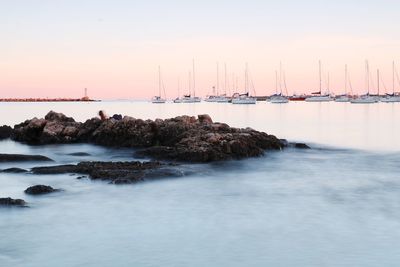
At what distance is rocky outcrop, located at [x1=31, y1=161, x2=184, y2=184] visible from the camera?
15570 millimetres

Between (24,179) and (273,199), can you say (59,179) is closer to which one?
(24,179)

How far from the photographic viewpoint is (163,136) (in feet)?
81.8

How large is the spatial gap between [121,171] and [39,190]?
3.10 meters

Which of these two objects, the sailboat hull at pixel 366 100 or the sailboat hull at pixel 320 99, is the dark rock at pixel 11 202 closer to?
the sailboat hull at pixel 366 100

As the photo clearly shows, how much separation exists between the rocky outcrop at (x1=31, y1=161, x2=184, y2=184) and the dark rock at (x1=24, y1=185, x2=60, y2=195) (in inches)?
76.0

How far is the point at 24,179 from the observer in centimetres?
1583

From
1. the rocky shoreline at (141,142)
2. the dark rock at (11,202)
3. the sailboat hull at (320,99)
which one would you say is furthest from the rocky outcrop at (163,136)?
the sailboat hull at (320,99)

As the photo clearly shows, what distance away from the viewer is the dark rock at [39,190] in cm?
1382

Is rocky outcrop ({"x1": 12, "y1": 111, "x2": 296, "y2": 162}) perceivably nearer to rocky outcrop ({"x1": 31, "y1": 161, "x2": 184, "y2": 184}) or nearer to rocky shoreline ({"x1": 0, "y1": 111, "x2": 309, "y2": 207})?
rocky shoreline ({"x1": 0, "y1": 111, "x2": 309, "y2": 207})

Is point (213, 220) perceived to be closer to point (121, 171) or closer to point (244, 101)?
point (121, 171)

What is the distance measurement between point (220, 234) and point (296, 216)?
2427 mm

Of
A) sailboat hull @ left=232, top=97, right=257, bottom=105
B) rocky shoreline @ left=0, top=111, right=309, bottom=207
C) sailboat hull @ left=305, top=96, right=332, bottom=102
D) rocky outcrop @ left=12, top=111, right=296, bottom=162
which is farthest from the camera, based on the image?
sailboat hull @ left=305, top=96, right=332, bottom=102

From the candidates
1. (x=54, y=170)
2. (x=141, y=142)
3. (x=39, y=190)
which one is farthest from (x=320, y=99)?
(x=39, y=190)

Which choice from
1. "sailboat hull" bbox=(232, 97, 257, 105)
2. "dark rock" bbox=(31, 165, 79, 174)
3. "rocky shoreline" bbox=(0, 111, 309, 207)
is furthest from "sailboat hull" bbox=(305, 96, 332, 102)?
"dark rock" bbox=(31, 165, 79, 174)
